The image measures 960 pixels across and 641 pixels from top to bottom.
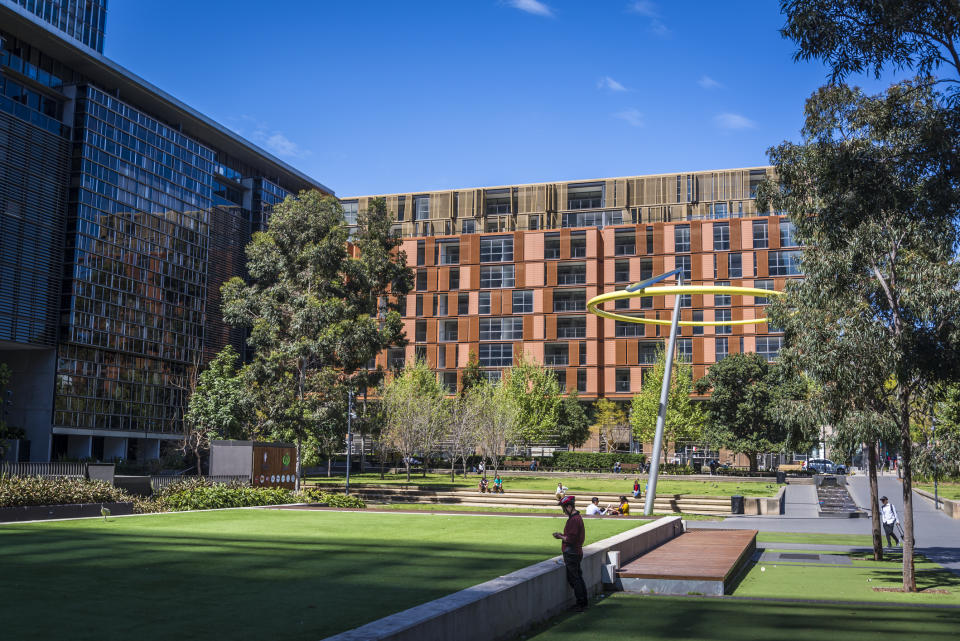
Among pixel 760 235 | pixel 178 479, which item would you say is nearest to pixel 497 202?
pixel 760 235

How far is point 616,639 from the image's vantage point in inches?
385

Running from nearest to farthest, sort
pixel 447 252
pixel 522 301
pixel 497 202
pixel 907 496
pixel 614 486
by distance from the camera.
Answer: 1. pixel 907 496
2. pixel 614 486
3. pixel 522 301
4. pixel 447 252
5. pixel 497 202

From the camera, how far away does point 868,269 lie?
17.1 meters

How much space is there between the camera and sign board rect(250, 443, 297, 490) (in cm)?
3266

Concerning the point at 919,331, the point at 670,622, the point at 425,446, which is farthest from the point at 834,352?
the point at 425,446

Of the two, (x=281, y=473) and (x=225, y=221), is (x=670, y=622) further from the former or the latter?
(x=225, y=221)

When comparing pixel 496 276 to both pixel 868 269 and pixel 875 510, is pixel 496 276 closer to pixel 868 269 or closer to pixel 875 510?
pixel 875 510

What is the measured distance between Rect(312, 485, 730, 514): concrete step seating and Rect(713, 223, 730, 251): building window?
4786 cm

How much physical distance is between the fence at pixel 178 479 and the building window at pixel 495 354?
54793 millimetres

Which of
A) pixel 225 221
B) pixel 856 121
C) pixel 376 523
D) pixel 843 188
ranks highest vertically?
pixel 225 221

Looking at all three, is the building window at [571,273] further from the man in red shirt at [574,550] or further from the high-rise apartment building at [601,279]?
the man in red shirt at [574,550]

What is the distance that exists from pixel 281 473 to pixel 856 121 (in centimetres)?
2635

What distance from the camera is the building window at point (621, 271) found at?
86.4 meters

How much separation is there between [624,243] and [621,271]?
3041 millimetres
